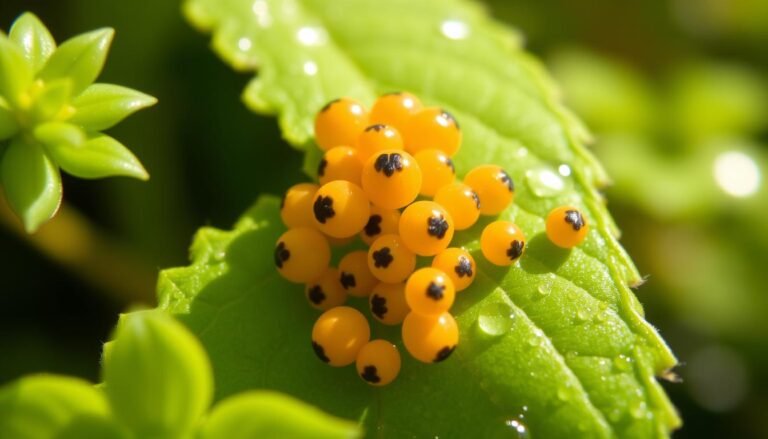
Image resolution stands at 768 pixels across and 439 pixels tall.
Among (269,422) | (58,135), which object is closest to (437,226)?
(269,422)

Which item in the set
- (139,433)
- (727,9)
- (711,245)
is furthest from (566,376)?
(727,9)

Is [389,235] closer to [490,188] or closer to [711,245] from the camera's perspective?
[490,188]

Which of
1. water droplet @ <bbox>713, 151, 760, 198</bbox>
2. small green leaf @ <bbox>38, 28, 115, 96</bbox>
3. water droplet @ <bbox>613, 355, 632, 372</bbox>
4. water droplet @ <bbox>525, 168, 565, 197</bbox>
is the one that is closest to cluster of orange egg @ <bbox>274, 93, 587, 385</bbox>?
water droplet @ <bbox>525, 168, 565, 197</bbox>

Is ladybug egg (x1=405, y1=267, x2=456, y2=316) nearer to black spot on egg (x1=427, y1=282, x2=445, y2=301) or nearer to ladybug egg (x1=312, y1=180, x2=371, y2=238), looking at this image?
black spot on egg (x1=427, y1=282, x2=445, y2=301)

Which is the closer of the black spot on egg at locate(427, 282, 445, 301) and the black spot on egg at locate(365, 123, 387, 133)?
the black spot on egg at locate(427, 282, 445, 301)

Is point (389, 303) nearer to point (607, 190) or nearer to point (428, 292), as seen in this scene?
point (428, 292)

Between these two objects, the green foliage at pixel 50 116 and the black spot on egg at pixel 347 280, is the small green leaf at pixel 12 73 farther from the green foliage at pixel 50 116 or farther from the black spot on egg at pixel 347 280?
the black spot on egg at pixel 347 280
